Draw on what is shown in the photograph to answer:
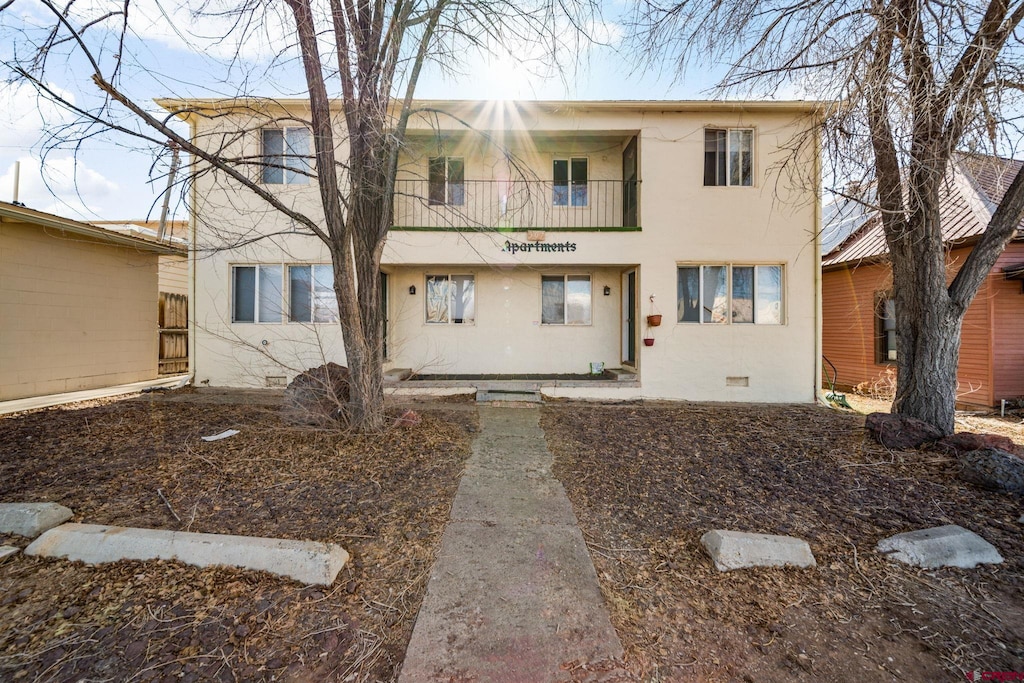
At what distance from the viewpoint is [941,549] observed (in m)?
2.73

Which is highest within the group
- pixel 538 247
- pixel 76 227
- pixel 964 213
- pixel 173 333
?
pixel 964 213

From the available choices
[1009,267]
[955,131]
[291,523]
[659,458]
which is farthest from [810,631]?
[1009,267]

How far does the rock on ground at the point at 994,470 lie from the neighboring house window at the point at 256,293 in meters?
10.1

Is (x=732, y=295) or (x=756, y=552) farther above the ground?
(x=732, y=295)

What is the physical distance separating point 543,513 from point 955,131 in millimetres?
5662

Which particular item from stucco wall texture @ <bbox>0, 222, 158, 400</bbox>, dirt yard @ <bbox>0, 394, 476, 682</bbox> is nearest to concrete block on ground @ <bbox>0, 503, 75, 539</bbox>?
dirt yard @ <bbox>0, 394, 476, 682</bbox>

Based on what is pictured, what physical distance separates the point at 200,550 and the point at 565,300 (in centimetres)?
815

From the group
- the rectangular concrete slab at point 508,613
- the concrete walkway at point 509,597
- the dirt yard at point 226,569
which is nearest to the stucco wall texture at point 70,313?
the dirt yard at point 226,569

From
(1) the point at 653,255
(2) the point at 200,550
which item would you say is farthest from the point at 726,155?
(2) the point at 200,550

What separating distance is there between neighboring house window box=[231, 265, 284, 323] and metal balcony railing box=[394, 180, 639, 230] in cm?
276

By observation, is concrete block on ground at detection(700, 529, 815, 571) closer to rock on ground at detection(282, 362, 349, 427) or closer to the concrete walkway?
the concrete walkway

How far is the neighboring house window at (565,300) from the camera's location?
9742mm

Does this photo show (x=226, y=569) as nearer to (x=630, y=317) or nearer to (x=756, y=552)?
(x=756, y=552)

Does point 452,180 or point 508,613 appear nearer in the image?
point 508,613
